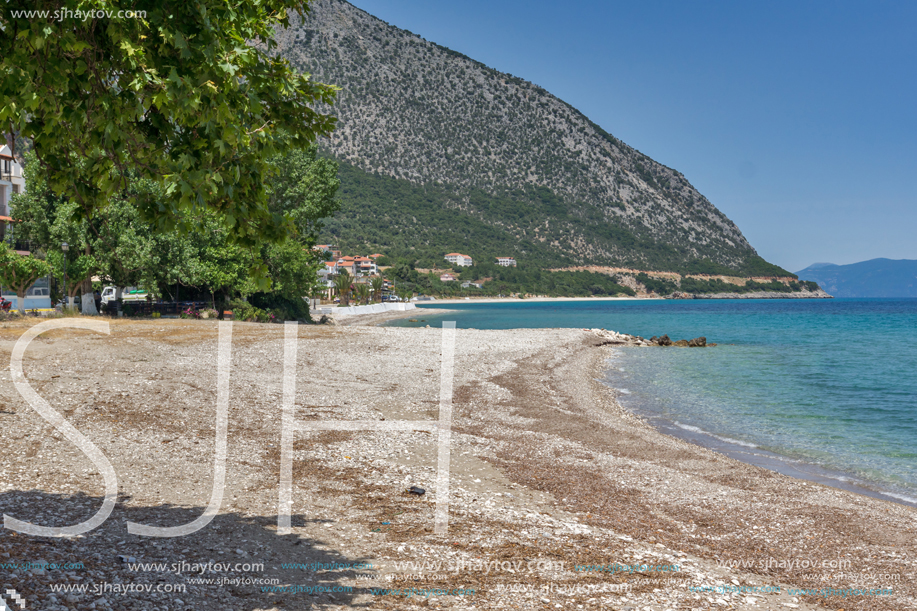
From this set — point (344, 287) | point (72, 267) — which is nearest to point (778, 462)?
point (72, 267)

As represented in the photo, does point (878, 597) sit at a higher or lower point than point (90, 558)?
lower

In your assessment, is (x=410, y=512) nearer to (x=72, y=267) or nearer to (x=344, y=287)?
(x=72, y=267)

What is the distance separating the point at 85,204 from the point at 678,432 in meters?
17.0

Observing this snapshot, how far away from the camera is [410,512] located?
831 centimetres

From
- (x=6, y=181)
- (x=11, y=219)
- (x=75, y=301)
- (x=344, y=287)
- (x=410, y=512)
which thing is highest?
(x=6, y=181)

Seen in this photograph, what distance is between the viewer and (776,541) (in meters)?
8.69

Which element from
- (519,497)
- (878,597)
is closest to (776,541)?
(878,597)

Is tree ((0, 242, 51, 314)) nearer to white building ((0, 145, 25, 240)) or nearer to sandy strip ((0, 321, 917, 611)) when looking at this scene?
white building ((0, 145, 25, 240))

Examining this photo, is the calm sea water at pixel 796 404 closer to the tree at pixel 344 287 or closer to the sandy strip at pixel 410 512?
the sandy strip at pixel 410 512

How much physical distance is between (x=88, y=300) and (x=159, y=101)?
43808 millimetres

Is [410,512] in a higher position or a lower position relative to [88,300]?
lower

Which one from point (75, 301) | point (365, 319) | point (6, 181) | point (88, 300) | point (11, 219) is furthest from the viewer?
point (365, 319)

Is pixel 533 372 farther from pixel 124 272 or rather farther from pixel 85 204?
pixel 124 272

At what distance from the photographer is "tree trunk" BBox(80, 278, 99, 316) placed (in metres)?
40.2
